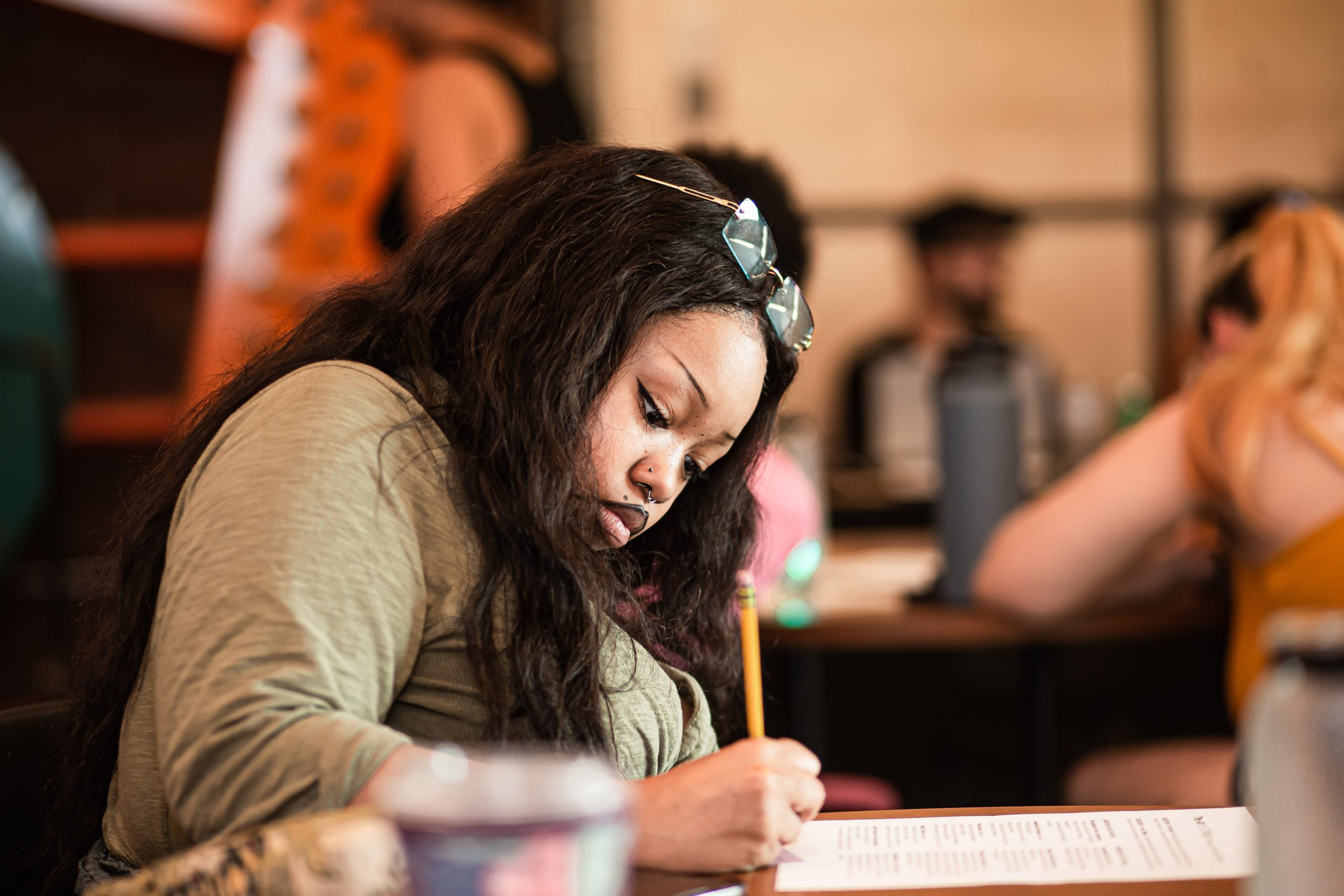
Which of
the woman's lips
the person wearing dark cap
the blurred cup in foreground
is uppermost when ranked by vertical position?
the blurred cup in foreground

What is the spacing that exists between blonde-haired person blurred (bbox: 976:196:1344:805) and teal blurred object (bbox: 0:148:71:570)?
1.65 metres

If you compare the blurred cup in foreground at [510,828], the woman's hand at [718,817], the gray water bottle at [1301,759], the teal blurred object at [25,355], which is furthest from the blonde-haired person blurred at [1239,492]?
the teal blurred object at [25,355]

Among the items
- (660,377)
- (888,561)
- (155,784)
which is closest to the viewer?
(155,784)

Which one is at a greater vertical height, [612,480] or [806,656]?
[612,480]

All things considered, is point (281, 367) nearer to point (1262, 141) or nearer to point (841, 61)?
point (841, 61)

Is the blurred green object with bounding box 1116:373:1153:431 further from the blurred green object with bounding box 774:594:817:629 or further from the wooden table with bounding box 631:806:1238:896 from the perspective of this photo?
the wooden table with bounding box 631:806:1238:896

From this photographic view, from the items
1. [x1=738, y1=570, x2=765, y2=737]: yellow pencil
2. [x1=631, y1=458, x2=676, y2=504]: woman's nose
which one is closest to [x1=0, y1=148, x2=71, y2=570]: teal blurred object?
[x1=631, y1=458, x2=676, y2=504]: woman's nose

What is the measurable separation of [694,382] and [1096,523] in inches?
42.6

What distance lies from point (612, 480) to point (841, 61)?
493cm

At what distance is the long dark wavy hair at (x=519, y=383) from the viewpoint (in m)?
0.89

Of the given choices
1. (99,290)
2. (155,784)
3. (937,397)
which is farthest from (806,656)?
(99,290)

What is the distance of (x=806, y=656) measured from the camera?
7.02ft

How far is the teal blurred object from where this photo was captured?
2250 mm

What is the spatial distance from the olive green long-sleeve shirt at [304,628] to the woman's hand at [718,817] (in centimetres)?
15
